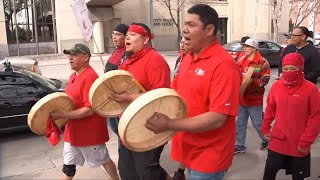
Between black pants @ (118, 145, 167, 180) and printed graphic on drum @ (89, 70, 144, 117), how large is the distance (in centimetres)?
39

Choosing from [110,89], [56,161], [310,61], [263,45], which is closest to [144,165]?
[110,89]

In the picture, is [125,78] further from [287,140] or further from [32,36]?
[32,36]

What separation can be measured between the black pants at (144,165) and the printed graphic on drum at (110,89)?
1.27 ft

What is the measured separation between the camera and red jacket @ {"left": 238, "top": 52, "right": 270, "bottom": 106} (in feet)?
16.3

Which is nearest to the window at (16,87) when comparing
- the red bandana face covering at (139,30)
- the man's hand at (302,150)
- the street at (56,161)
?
the street at (56,161)

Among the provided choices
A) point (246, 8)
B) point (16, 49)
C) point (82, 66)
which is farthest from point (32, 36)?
point (82, 66)

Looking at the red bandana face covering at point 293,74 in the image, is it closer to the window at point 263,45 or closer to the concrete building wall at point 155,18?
the window at point 263,45

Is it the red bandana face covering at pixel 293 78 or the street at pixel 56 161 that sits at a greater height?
the red bandana face covering at pixel 293 78

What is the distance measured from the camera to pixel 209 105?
225 centimetres

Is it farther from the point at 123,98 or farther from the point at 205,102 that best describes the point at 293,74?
the point at 123,98

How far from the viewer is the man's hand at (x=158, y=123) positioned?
6.76ft

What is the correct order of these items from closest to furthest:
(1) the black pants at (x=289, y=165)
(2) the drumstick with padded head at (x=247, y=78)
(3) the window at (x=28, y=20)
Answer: (1) the black pants at (x=289, y=165) < (2) the drumstick with padded head at (x=247, y=78) < (3) the window at (x=28, y=20)

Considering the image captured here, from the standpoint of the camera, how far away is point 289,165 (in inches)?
139

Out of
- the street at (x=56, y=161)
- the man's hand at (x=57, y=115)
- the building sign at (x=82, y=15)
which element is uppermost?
the building sign at (x=82, y=15)
